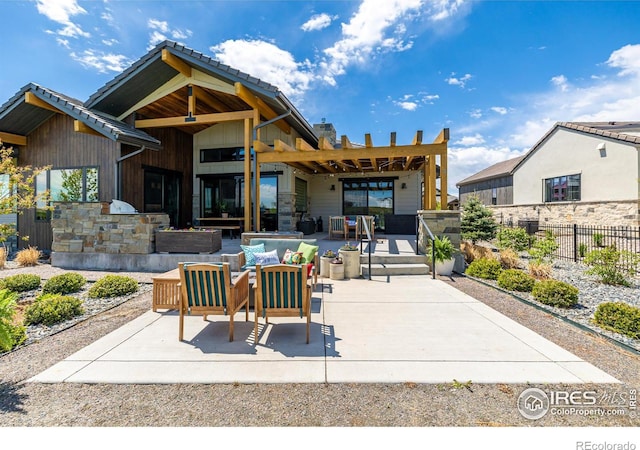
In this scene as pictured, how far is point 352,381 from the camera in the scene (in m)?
2.41

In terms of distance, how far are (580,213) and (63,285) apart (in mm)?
18459

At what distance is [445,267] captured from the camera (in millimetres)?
6504

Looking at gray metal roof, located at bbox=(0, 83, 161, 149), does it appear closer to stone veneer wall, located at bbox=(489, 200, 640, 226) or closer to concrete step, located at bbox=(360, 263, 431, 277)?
concrete step, located at bbox=(360, 263, 431, 277)

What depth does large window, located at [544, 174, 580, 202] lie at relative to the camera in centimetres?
1441

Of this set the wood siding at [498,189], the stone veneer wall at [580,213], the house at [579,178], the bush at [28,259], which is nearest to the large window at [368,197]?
the house at [579,178]

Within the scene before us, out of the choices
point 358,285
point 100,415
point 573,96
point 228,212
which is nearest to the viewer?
point 100,415

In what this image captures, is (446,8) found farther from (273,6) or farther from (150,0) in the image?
(150,0)

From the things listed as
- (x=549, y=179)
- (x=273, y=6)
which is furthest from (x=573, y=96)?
(x=273, y=6)

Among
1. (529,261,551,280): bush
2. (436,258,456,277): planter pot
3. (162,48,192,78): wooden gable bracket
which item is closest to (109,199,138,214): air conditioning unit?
(162,48,192,78): wooden gable bracket

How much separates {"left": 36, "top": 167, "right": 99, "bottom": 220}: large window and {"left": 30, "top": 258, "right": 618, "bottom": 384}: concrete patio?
6.83 m

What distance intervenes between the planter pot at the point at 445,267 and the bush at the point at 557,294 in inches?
74.5

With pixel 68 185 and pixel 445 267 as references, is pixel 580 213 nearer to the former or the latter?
pixel 445 267

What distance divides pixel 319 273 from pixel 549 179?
16.8m

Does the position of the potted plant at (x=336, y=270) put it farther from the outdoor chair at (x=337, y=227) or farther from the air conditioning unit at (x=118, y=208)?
the air conditioning unit at (x=118, y=208)
